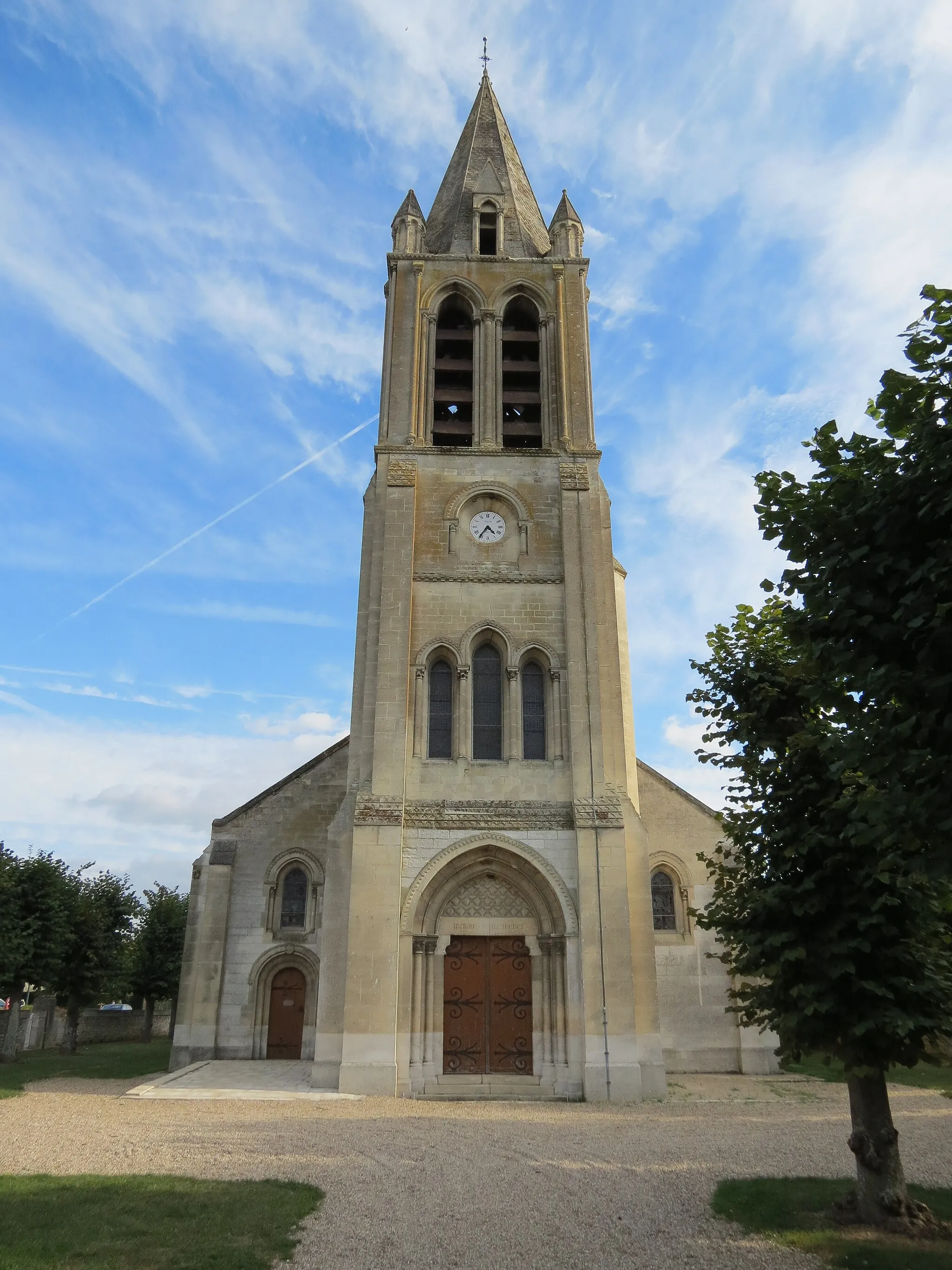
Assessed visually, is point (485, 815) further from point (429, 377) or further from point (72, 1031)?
point (72, 1031)

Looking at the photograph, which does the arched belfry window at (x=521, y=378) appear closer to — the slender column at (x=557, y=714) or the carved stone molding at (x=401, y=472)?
the carved stone molding at (x=401, y=472)

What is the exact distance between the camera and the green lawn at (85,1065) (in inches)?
747

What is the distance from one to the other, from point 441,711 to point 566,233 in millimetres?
14152

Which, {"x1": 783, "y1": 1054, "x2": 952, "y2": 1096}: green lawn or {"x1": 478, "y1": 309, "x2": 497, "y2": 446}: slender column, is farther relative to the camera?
{"x1": 478, "y1": 309, "x2": 497, "y2": 446}: slender column

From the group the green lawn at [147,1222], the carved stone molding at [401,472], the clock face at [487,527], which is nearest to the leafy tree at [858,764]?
the green lawn at [147,1222]

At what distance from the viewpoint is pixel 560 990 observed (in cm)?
1736

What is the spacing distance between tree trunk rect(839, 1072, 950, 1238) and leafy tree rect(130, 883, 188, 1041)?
2930 centimetres

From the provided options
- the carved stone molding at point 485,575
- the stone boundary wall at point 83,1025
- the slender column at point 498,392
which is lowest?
the stone boundary wall at point 83,1025

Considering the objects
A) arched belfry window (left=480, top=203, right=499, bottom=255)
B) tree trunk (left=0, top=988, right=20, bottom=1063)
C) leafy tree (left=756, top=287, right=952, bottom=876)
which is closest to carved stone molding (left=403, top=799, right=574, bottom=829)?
leafy tree (left=756, top=287, right=952, bottom=876)

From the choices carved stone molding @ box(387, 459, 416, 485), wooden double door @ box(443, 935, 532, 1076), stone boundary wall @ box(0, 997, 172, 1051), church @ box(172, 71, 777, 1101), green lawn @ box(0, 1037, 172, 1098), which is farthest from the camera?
stone boundary wall @ box(0, 997, 172, 1051)

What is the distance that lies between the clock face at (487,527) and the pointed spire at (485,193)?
27.0 feet

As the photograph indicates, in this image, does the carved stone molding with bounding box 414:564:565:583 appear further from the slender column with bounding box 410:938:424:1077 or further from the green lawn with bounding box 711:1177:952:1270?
the green lawn with bounding box 711:1177:952:1270

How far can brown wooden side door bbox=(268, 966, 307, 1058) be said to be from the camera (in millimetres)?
21156

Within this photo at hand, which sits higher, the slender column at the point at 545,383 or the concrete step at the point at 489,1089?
the slender column at the point at 545,383
